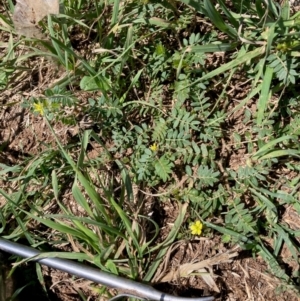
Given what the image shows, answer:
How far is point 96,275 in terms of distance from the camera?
202 cm

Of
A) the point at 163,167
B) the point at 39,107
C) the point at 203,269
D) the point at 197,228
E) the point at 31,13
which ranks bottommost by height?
the point at 203,269

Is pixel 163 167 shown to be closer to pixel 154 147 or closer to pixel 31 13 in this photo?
pixel 154 147

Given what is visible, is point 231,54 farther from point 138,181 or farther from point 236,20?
point 138,181

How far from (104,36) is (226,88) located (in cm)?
58

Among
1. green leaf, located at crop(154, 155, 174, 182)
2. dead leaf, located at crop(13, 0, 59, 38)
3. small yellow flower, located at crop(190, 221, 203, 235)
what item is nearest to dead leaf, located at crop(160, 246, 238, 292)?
small yellow flower, located at crop(190, 221, 203, 235)

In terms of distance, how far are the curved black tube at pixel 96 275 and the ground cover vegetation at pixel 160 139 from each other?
4 cm

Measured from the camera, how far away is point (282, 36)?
188cm

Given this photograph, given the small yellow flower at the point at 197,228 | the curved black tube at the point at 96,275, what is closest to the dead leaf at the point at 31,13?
the curved black tube at the point at 96,275

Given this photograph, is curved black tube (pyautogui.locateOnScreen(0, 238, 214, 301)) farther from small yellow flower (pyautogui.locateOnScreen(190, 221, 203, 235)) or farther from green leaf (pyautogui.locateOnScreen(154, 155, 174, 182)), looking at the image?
green leaf (pyautogui.locateOnScreen(154, 155, 174, 182))

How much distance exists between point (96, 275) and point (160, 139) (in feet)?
1.97

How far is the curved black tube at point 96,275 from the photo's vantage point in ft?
6.41

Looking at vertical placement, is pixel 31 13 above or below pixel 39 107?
above

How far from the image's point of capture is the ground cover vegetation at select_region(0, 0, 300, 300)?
1.98 m

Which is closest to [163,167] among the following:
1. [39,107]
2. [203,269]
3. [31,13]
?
[203,269]
